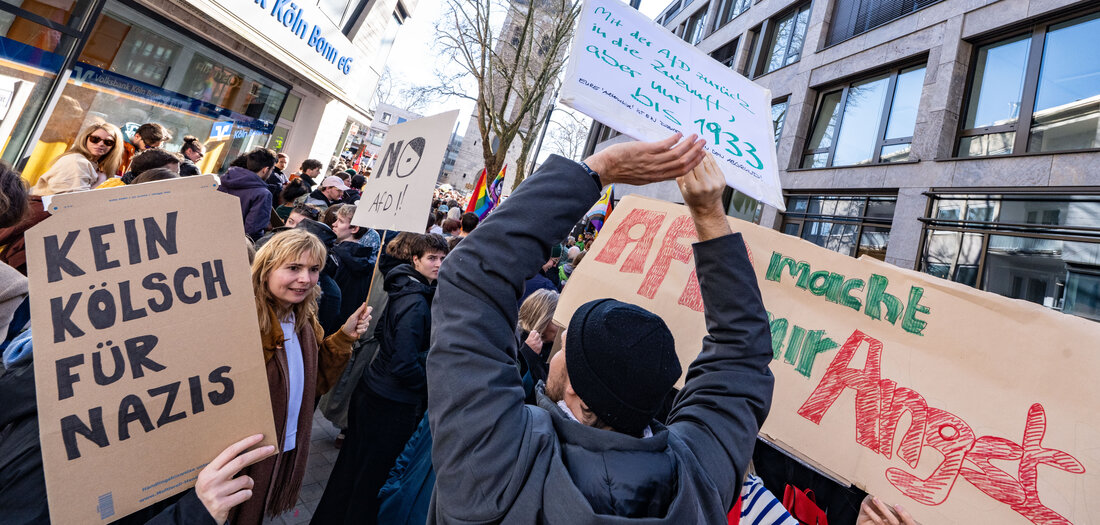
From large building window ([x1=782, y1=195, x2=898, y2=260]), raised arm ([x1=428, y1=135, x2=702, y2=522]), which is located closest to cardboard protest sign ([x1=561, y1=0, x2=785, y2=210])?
raised arm ([x1=428, y1=135, x2=702, y2=522])

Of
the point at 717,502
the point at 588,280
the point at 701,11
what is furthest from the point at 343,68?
the point at 701,11

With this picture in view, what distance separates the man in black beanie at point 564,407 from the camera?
96 cm

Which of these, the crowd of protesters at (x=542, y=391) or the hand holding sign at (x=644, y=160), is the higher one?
the hand holding sign at (x=644, y=160)

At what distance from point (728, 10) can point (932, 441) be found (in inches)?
823

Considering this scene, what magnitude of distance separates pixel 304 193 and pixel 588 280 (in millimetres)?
5135

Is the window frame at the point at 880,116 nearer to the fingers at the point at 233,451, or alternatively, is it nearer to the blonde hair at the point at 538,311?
the blonde hair at the point at 538,311

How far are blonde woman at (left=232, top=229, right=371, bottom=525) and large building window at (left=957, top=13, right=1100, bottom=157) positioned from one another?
1047 centimetres

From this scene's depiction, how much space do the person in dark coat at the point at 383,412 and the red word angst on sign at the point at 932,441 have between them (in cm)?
218

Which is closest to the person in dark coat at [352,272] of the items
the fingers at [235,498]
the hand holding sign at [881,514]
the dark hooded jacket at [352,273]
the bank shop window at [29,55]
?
the dark hooded jacket at [352,273]

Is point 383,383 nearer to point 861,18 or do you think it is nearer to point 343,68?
point 343,68

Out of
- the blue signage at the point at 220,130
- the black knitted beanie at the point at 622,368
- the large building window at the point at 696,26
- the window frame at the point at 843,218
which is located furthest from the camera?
the large building window at the point at 696,26

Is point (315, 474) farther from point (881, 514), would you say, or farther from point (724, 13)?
point (724, 13)

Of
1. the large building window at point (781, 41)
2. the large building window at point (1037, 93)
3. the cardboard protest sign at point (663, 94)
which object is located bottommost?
the cardboard protest sign at point (663, 94)

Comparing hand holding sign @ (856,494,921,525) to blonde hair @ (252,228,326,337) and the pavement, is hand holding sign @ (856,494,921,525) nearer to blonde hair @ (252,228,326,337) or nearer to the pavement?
blonde hair @ (252,228,326,337)
